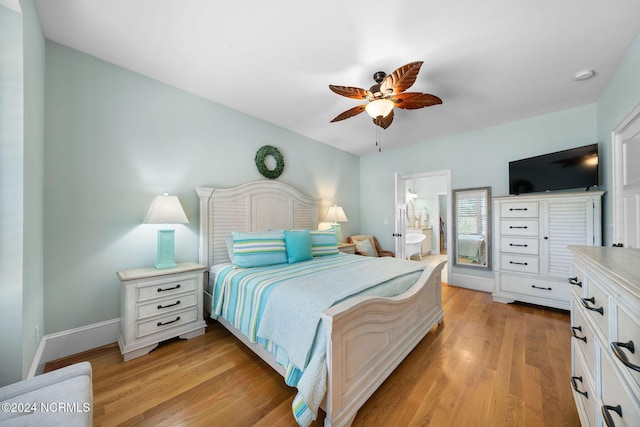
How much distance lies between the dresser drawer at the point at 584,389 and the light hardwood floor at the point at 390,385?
0.89ft

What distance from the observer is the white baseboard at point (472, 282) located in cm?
372

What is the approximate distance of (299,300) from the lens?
5.06 feet

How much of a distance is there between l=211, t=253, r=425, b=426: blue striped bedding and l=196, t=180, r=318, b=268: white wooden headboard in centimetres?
51

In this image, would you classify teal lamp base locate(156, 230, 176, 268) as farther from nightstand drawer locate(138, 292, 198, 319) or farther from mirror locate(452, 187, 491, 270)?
mirror locate(452, 187, 491, 270)

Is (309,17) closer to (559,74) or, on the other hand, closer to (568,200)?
(559,74)

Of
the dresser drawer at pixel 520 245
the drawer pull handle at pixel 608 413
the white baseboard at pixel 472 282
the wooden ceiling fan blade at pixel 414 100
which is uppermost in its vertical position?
the wooden ceiling fan blade at pixel 414 100

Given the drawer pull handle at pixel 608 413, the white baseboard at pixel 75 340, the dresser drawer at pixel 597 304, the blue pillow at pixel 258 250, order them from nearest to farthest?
the drawer pull handle at pixel 608 413
the dresser drawer at pixel 597 304
the white baseboard at pixel 75 340
the blue pillow at pixel 258 250

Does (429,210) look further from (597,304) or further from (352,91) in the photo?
(597,304)

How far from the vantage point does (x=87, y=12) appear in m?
1.69

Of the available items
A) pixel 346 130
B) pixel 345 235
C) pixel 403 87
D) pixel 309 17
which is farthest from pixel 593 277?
pixel 345 235

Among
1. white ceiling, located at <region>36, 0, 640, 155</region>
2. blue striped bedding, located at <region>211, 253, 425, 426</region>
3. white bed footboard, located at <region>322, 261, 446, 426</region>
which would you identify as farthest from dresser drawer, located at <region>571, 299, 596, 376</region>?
white ceiling, located at <region>36, 0, 640, 155</region>

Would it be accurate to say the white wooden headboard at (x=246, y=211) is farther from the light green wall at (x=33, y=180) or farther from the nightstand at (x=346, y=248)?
the light green wall at (x=33, y=180)

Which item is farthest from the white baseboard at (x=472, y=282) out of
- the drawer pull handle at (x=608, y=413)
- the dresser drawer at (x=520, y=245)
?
the drawer pull handle at (x=608, y=413)

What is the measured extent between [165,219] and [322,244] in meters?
1.74
